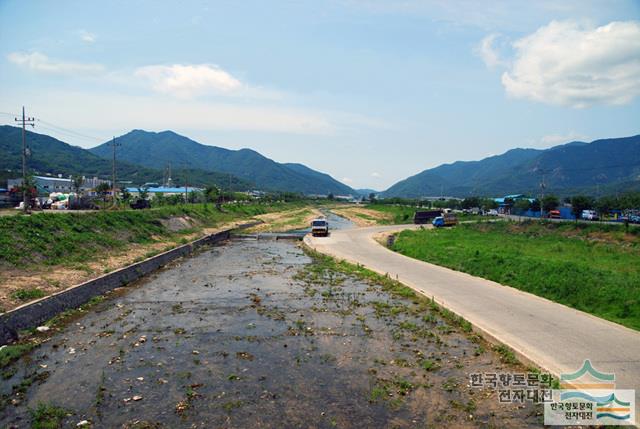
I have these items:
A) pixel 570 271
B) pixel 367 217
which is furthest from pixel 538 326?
pixel 367 217

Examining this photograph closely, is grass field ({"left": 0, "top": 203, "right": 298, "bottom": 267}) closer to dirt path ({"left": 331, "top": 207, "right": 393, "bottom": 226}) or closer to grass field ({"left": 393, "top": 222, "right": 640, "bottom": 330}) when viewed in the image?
grass field ({"left": 393, "top": 222, "right": 640, "bottom": 330})

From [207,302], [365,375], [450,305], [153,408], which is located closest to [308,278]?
[207,302]

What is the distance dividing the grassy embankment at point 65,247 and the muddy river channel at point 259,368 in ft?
8.81

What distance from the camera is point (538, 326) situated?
478 inches

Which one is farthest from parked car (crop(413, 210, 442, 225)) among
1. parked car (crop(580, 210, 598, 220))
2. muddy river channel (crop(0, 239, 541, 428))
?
muddy river channel (crop(0, 239, 541, 428))

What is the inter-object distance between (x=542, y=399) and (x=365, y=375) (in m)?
3.56

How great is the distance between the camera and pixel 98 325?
14.1 metres

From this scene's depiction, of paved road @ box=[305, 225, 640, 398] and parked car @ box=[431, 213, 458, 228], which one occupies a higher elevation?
parked car @ box=[431, 213, 458, 228]

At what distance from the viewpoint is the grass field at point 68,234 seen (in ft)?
65.2

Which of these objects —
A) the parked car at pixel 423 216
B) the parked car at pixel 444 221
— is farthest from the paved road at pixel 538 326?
the parked car at pixel 423 216

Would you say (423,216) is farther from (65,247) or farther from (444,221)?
(65,247)

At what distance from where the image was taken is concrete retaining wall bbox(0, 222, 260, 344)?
12.5 metres

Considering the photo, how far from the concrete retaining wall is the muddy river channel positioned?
2.88 ft
